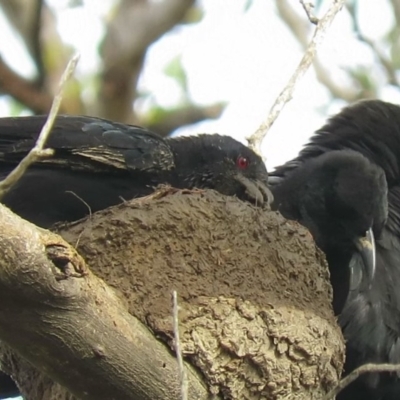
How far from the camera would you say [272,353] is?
13.1ft

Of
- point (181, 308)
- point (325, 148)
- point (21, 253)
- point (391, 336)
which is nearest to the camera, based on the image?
point (21, 253)

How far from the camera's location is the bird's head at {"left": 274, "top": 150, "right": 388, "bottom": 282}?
5410 millimetres

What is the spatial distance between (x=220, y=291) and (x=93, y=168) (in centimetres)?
95

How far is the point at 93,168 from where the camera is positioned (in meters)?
4.62

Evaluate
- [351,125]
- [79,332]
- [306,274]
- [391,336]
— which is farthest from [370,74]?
[79,332]

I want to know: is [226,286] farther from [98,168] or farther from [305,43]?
[305,43]

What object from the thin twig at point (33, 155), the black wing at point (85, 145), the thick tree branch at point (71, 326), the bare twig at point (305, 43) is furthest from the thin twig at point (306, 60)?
the bare twig at point (305, 43)

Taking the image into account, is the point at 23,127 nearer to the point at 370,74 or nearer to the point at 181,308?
the point at 181,308

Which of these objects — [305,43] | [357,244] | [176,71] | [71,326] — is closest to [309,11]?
[357,244]

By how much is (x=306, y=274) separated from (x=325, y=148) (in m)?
1.77

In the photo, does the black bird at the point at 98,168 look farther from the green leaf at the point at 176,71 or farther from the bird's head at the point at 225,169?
the green leaf at the point at 176,71

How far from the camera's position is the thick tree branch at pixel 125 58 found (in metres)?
7.57

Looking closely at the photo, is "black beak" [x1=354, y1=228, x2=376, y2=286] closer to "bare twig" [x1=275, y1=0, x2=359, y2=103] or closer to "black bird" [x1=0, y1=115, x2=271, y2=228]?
"black bird" [x1=0, y1=115, x2=271, y2=228]

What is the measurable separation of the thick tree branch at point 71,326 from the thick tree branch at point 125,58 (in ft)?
14.1
